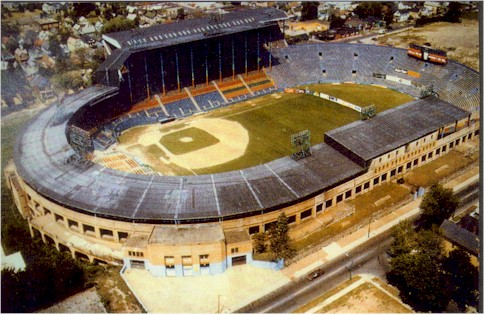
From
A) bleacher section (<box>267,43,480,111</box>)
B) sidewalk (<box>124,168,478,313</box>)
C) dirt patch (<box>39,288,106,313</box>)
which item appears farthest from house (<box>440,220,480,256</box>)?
bleacher section (<box>267,43,480,111</box>)

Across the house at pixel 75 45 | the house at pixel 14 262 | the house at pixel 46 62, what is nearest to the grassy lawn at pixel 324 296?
the house at pixel 14 262

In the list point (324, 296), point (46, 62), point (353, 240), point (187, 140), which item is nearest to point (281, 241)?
point (324, 296)

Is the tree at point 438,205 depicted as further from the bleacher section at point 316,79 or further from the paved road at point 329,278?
the bleacher section at point 316,79

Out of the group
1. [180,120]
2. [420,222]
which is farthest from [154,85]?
[420,222]

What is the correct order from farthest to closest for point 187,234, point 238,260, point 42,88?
point 42,88 → point 238,260 → point 187,234

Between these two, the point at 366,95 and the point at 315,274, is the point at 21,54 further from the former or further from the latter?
the point at 315,274

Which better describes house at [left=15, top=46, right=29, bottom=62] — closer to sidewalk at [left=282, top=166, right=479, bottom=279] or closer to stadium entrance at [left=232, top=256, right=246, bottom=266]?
stadium entrance at [left=232, top=256, right=246, bottom=266]

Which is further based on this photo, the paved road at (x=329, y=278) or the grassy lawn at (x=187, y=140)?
the grassy lawn at (x=187, y=140)
